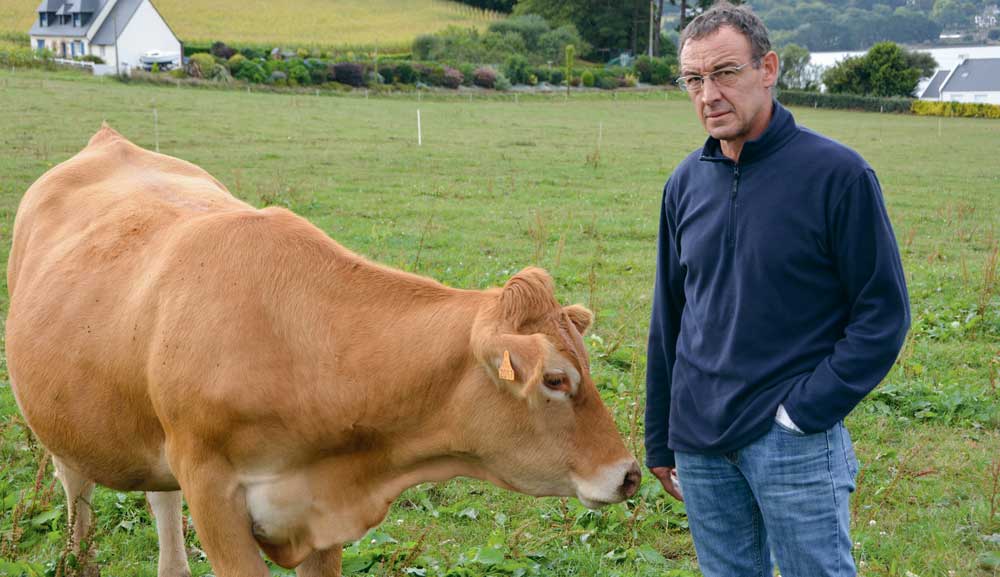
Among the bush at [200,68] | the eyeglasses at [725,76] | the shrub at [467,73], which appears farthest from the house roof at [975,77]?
the eyeglasses at [725,76]

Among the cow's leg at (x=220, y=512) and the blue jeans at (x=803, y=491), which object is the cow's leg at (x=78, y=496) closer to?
the cow's leg at (x=220, y=512)

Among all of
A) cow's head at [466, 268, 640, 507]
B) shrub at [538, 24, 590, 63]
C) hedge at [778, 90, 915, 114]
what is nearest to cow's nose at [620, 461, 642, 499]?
cow's head at [466, 268, 640, 507]

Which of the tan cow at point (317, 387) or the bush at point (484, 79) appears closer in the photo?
the tan cow at point (317, 387)

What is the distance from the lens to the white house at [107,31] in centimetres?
7306

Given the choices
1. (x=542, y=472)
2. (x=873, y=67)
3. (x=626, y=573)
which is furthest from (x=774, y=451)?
(x=873, y=67)

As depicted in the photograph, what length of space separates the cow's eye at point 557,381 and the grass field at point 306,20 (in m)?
79.7

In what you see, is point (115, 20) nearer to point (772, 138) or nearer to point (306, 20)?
point (306, 20)

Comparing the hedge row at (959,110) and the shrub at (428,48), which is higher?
the shrub at (428,48)

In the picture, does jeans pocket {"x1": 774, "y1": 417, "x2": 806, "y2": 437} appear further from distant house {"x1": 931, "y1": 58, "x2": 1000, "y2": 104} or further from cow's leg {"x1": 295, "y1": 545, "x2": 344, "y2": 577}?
distant house {"x1": 931, "y1": 58, "x2": 1000, "y2": 104}

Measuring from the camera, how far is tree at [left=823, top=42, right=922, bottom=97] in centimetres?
6956

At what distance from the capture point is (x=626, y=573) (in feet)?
15.7

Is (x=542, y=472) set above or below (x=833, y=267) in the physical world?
below

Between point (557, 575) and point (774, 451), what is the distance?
210 cm

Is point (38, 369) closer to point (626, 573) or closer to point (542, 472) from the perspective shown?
point (542, 472)
